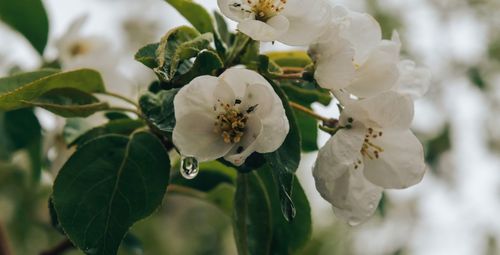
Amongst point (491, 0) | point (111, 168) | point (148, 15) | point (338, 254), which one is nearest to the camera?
point (111, 168)

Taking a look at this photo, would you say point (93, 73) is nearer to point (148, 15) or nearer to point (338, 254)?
point (338, 254)

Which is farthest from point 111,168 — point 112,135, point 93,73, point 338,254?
point 338,254

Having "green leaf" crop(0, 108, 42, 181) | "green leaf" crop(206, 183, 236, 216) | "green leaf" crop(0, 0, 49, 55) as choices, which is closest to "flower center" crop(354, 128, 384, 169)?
"green leaf" crop(206, 183, 236, 216)

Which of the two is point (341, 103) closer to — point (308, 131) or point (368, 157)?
point (368, 157)

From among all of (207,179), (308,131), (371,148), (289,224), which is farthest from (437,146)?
(371,148)

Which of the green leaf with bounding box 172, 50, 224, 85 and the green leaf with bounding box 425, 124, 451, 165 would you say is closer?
the green leaf with bounding box 172, 50, 224, 85

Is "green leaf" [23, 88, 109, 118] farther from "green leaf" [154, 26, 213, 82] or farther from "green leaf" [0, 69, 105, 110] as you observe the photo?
"green leaf" [154, 26, 213, 82]
